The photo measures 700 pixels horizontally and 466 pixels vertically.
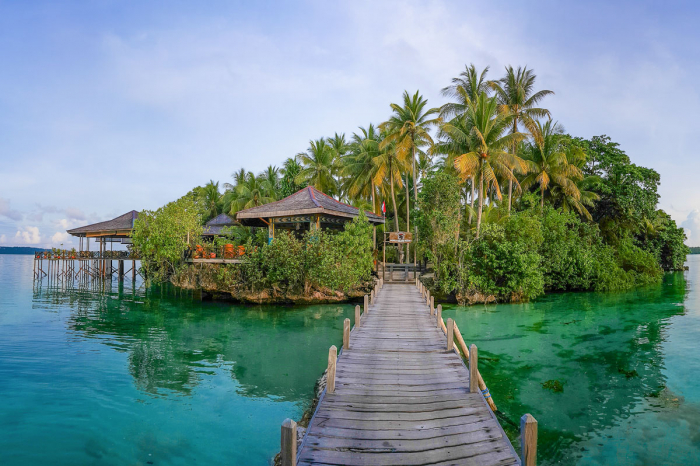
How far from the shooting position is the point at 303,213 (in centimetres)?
1911

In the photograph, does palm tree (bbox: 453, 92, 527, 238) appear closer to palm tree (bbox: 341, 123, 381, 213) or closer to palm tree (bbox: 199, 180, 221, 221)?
palm tree (bbox: 341, 123, 381, 213)

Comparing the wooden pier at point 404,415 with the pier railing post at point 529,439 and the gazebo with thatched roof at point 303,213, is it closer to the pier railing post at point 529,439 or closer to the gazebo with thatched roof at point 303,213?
the pier railing post at point 529,439

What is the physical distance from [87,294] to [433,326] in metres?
24.1

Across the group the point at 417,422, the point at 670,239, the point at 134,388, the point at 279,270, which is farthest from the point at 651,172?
the point at 134,388

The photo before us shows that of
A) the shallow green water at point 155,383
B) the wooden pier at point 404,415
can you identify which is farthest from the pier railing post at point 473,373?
the shallow green water at point 155,383

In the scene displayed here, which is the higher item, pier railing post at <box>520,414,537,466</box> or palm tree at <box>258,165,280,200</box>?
palm tree at <box>258,165,280,200</box>

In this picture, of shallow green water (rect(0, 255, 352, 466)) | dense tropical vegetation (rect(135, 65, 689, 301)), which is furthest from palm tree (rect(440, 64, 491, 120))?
shallow green water (rect(0, 255, 352, 466))

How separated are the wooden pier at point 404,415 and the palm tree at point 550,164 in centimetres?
2165

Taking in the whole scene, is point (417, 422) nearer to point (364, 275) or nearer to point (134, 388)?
point (134, 388)

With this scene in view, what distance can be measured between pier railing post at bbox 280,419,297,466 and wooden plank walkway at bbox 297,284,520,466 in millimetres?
689

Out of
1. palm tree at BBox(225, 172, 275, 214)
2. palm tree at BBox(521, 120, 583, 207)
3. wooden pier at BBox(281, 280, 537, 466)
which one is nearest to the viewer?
wooden pier at BBox(281, 280, 537, 466)

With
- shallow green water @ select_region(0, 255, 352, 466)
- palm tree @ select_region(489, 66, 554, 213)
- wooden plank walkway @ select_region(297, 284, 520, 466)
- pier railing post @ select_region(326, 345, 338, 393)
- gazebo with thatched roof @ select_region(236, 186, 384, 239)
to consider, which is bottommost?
shallow green water @ select_region(0, 255, 352, 466)

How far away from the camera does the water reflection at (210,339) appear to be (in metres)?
9.66

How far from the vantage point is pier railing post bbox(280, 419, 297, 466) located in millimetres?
3832
